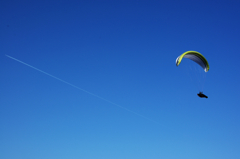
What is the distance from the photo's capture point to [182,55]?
4200 cm

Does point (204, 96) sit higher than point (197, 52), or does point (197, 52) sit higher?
point (197, 52)

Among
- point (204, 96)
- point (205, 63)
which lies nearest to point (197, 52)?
point (205, 63)

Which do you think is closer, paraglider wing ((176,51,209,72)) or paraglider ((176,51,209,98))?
paraglider ((176,51,209,98))

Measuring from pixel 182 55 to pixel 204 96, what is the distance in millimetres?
8866

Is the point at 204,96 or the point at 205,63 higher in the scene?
the point at 205,63

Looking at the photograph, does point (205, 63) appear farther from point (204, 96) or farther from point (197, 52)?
point (204, 96)

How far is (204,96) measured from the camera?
1682 inches

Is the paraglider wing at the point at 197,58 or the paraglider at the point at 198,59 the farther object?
the paraglider wing at the point at 197,58

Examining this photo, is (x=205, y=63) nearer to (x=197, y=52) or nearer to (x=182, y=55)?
(x=197, y=52)

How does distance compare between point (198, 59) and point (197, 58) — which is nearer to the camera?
point (197, 58)

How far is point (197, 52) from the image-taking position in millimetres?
44031

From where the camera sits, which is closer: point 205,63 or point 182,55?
point 182,55

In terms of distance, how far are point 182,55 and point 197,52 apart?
4.12m

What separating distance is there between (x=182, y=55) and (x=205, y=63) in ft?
21.5
